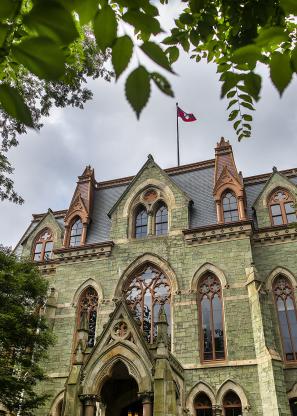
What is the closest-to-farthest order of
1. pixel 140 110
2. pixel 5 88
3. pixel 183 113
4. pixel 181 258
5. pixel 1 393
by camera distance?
pixel 140 110 < pixel 5 88 < pixel 1 393 < pixel 181 258 < pixel 183 113

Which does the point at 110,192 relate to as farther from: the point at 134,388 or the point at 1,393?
the point at 1,393

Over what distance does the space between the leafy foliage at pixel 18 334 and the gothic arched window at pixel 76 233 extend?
5.12 meters

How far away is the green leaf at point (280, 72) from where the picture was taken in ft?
4.93

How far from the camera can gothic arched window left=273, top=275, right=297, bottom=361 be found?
16.5 meters

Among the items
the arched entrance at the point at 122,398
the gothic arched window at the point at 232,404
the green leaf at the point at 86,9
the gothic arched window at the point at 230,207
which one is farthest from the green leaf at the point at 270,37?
the gothic arched window at the point at 230,207

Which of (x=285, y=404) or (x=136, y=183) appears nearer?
(x=285, y=404)

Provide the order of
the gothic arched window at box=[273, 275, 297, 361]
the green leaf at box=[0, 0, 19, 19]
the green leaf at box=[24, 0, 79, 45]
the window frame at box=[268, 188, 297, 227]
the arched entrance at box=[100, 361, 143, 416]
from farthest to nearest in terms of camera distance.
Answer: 1. the window frame at box=[268, 188, 297, 227]
2. the gothic arched window at box=[273, 275, 297, 361]
3. the arched entrance at box=[100, 361, 143, 416]
4. the green leaf at box=[0, 0, 19, 19]
5. the green leaf at box=[24, 0, 79, 45]

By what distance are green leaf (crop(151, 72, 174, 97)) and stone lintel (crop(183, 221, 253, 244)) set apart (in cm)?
1746

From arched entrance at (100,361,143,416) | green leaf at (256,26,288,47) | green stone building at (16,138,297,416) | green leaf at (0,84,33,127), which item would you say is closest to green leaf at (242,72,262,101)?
green leaf at (256,26,288,47)

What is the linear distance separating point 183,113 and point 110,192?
8316 mm

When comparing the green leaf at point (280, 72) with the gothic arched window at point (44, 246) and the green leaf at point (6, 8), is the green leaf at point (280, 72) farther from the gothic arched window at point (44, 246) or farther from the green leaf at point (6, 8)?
the gothic arched window at point (44, 246)

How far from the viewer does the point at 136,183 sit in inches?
860

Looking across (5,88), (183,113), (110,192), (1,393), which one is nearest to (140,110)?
(5,88)

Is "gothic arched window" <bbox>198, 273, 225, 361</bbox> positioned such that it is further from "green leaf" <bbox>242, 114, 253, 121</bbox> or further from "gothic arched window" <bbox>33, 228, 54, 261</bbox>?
"green leaf" <bbox>242, 114, 253, 121</bbox>
